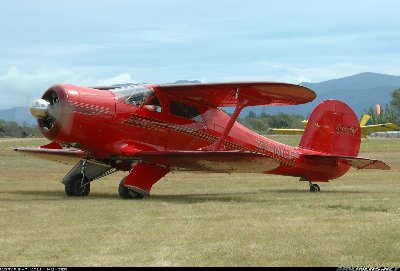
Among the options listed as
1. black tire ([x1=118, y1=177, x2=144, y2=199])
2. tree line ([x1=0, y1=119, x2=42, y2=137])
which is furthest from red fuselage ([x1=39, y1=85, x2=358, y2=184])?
tree line ([x1=0, y1=119, x2=42, y2=137])

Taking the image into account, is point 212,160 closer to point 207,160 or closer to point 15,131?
point 207,160

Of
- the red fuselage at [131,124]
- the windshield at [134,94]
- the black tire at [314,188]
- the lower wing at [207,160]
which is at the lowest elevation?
the black tire at [314,188]

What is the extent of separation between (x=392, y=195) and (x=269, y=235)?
717 centimetres

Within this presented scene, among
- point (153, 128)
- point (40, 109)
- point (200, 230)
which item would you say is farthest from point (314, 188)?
point (200, 230)

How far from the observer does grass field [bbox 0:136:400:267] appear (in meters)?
7.96

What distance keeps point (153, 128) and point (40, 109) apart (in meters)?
2.53

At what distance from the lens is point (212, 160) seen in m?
15.5

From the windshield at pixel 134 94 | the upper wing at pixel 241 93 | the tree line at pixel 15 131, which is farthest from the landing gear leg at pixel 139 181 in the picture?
the tree line at pixel 15 131

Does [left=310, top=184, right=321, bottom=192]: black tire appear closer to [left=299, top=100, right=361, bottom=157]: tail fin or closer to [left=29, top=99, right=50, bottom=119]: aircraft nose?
[left=299, top=100, right=361, bottom=157]: tail fin

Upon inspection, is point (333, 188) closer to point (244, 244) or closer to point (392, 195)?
point (392, 195)

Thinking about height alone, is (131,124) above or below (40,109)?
below

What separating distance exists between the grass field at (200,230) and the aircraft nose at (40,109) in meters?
1.77

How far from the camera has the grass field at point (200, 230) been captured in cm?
796

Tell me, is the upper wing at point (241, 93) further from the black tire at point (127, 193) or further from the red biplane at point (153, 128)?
the black tire at point (127, 193)
